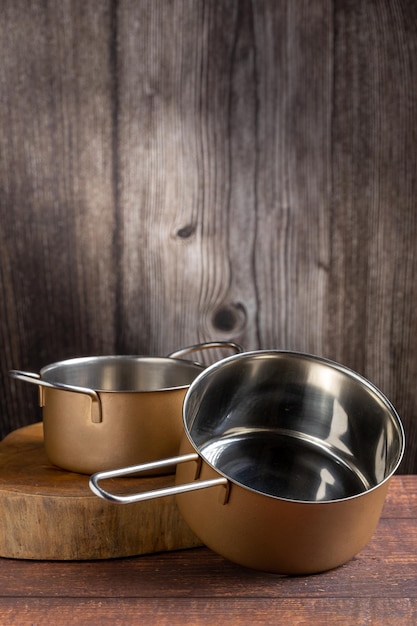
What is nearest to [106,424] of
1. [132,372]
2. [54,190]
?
[132,372]

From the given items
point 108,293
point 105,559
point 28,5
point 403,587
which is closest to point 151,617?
point 105,559

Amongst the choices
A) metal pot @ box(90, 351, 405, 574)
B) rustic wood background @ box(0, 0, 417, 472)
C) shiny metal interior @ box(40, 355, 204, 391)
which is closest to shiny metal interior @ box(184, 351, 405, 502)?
metal pot @ box(90, 351, 405, 574)

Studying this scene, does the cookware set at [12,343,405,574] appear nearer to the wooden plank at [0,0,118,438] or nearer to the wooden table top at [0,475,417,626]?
the wooden table top at [0,475,417,626]

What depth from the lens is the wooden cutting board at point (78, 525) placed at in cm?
75

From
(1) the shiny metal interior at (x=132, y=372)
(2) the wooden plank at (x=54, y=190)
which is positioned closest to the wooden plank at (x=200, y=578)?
(1) the shiny metal interior at (x=132, y=372)

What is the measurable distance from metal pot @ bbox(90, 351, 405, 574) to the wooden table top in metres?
0.04

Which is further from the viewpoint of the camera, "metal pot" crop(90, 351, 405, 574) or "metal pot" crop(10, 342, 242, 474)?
"metal pot" crop(10, 342, 242, 474)

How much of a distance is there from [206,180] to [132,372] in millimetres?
416

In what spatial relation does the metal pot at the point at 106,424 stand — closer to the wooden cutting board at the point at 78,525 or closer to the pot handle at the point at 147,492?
the wooden cutting board at the point at 78,525

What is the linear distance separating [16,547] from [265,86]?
839 millimetres

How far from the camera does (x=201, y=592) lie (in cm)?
70

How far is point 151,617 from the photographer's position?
0.65 metres

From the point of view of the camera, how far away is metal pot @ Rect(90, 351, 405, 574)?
0.65 m

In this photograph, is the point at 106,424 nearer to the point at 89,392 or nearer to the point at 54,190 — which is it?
the point at 89,392
